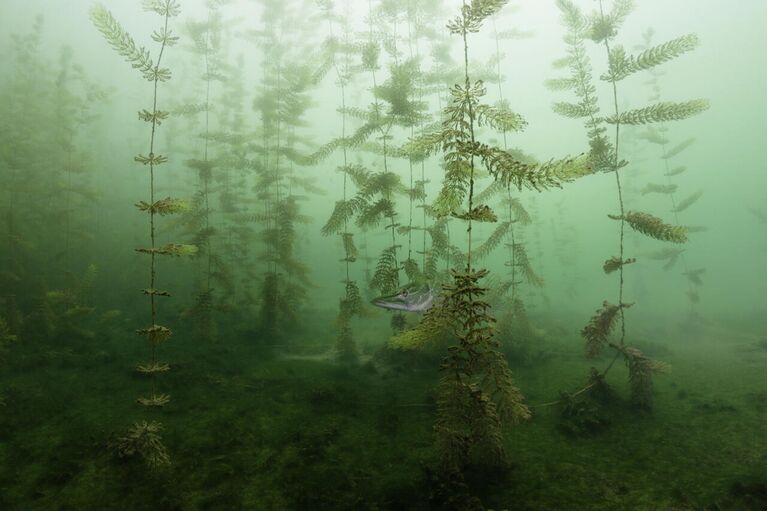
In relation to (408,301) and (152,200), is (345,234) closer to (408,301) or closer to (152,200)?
(408,301)

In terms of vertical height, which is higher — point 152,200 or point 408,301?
point 152,200

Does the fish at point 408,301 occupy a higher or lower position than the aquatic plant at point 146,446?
higher

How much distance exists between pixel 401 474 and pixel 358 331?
773 centimetres

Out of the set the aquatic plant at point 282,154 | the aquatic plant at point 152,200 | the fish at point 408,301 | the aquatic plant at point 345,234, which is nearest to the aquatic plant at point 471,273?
the fish at point 408,301

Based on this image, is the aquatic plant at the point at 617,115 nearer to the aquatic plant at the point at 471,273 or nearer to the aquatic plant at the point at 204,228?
the aquatic plant at the point at 471,273

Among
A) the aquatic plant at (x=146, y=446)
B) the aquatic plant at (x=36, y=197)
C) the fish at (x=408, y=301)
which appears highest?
the aquatic plant at (x=36, y=197)

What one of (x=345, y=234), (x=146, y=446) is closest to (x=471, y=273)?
(x=146, y=446)

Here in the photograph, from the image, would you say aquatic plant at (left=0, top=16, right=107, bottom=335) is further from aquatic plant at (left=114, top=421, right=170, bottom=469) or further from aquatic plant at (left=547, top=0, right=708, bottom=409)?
aquatic plant at (left=547, top=0, right=708, bottom=409)

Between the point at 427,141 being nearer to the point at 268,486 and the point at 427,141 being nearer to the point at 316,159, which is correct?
the point at 268,486

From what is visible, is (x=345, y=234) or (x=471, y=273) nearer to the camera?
(x=471, y=273)

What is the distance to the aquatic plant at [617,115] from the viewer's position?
4512mm

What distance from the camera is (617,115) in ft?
15.6

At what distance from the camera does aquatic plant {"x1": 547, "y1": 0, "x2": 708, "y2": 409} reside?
4.51m

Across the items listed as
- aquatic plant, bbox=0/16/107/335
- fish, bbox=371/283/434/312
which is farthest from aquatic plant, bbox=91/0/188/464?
aquatic plant, bbox=0/16/107/335
